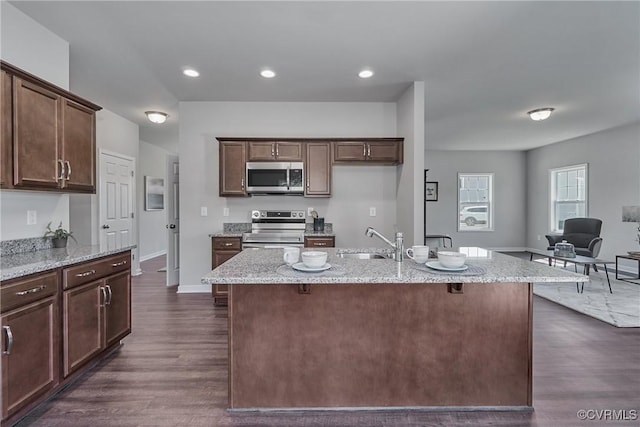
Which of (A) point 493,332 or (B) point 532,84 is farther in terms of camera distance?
(B) point 532,84

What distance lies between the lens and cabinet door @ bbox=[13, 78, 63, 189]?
2061 millimetres

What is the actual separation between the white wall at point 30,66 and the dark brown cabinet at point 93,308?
0.67 meters

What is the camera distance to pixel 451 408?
1.88m

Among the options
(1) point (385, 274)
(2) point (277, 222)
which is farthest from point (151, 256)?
(1) point (385, 274)

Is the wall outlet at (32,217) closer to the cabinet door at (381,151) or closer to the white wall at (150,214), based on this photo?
the cabinet door at (381,151)

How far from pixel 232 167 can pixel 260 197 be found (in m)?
0.58

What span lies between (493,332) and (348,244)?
2.87 metres

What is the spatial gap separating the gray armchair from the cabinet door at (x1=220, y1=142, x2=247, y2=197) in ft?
17.5

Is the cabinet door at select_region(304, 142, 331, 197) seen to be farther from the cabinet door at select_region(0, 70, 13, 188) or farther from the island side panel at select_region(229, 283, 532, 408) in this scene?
the cabinet door at select_region(0, 70, 13, 188)

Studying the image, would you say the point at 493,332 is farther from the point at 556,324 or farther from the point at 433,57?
the point at 433,57

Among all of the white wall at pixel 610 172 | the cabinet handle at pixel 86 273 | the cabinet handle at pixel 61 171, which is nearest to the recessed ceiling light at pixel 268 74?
the cabinet handle at pixel 61 171

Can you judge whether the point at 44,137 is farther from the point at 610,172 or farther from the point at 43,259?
the point at 610,172

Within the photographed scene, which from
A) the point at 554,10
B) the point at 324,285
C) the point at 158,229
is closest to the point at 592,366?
the point at 324,285

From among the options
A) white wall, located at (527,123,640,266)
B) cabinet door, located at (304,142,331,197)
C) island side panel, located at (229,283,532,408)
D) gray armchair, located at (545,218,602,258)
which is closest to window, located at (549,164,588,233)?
white wall, located at (527,123,640,266)
